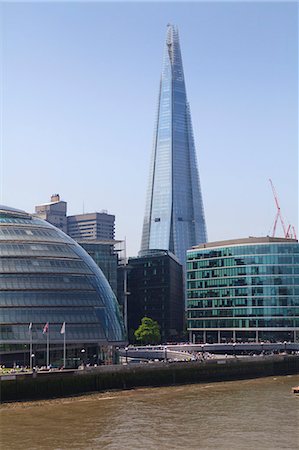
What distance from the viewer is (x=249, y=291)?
6363 inches

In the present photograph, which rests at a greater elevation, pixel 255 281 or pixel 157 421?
pixel 255 281

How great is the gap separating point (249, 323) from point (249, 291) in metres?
6.85

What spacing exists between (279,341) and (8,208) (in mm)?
70113

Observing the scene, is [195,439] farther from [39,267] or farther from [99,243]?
[99,243]

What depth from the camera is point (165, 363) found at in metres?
101

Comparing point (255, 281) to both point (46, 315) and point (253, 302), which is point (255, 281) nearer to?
point (253, 302)

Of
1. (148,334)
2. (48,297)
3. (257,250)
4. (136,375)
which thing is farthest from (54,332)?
(257,250)

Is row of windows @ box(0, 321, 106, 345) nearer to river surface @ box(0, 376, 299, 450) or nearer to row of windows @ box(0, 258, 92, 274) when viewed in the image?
row of windows @ box(0, 258, 92, 274)

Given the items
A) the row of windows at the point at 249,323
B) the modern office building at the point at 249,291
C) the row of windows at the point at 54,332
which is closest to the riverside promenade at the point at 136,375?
the row of windows at the point at 54,332

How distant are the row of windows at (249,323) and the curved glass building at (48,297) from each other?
55014 mm

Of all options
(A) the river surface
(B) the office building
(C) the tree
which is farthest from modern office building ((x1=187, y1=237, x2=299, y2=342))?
(A) the river surface

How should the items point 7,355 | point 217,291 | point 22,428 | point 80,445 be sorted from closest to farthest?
point 80,445
point 22,428
point 7,355
point 217,291

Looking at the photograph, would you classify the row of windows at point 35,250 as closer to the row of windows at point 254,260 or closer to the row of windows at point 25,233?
the row of windows at point 25,233

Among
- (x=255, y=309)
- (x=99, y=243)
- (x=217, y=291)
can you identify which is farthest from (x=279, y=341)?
(x=99, y=243)
